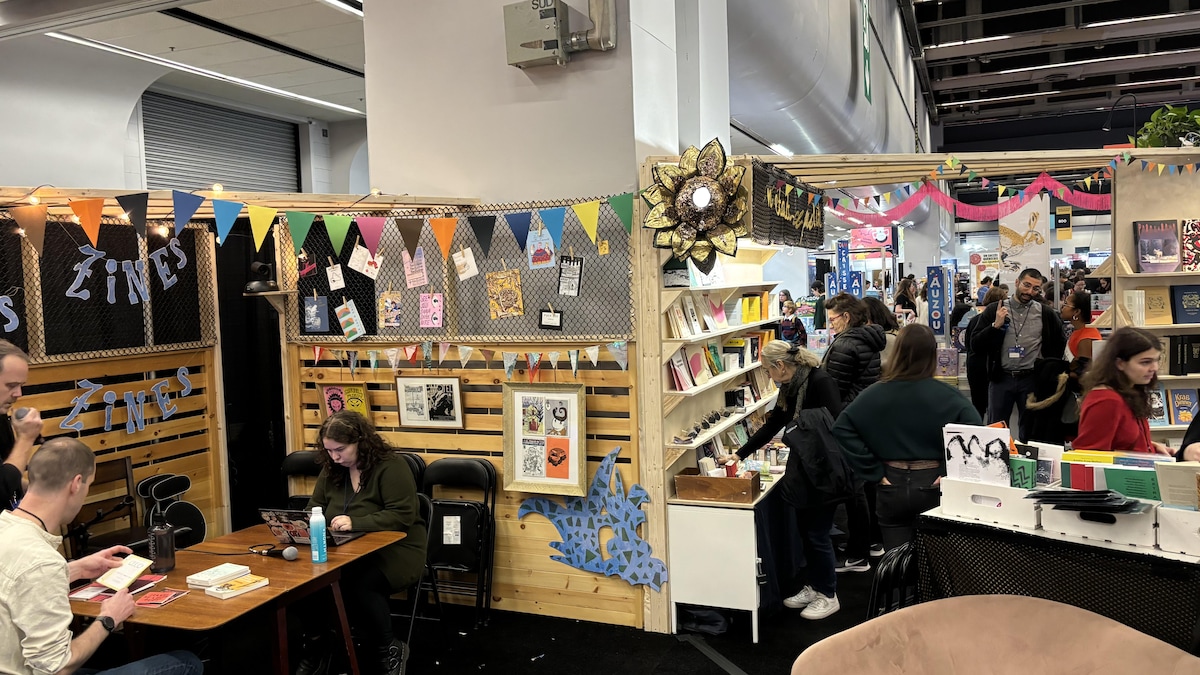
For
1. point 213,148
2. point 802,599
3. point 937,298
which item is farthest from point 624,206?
point 937,298

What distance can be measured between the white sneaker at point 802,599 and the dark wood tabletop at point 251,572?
7.25 ft

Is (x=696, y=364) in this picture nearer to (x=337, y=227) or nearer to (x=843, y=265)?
(x=337, y=227)

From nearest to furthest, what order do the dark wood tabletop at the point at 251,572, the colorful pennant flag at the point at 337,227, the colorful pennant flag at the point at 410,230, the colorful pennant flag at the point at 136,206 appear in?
the dark wood tabletop at the point at 251,572
the colorful pennant flag at the point at 136,206
the colorful pennant flag at the point at 337,227
the colorful pennant flag at the point at 410,230

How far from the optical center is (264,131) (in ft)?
31.0

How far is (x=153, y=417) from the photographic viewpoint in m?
5.04

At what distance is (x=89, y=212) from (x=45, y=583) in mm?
1920

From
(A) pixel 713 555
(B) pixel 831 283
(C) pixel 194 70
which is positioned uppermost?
(C) pixel 194 70

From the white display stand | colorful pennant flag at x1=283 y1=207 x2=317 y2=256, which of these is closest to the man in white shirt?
colorful pennant flag at x1=283 y1=207 x2=317 y2=256

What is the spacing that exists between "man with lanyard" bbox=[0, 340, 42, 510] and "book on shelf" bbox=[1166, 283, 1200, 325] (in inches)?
262

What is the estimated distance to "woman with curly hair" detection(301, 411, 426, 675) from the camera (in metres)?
3.82

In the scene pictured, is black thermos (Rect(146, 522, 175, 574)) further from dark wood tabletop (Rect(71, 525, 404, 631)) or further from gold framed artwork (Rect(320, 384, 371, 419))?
gold framed artwork (Rect(320, 384, 371, 419))

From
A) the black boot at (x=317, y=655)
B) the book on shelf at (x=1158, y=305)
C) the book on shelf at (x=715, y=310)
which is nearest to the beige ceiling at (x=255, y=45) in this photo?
the book on shelf at (x=715, y=310)

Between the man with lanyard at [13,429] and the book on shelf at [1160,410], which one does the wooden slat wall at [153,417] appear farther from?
the book on shelf at [1160,410]

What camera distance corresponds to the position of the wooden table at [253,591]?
2.97 meters
